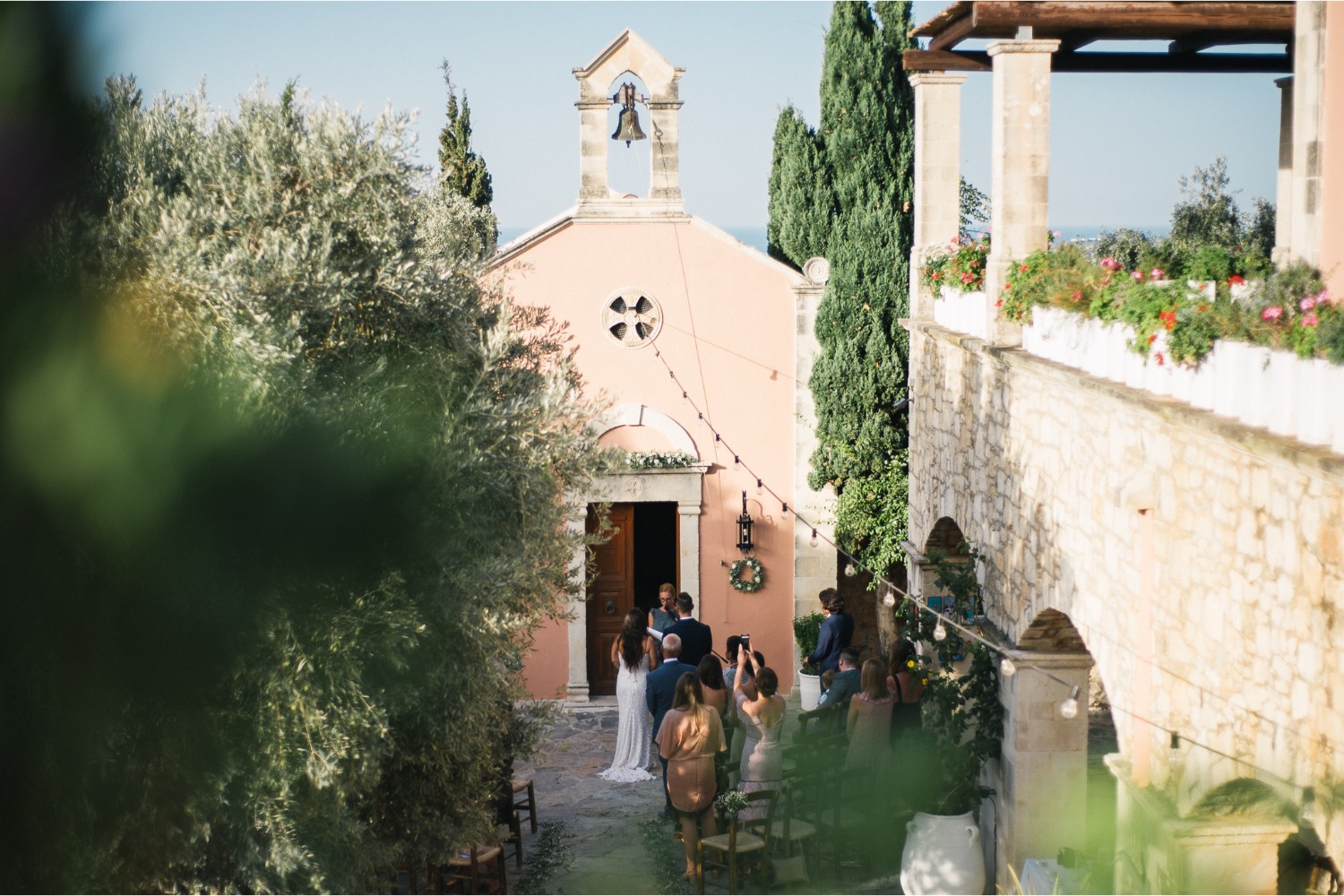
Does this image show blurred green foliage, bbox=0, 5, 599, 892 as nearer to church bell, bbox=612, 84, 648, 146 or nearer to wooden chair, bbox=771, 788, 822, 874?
wooden chair, bbox=771, 788, 822, 874

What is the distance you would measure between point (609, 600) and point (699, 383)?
2.63 metres

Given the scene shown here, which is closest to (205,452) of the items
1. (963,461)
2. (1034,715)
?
(1034,715)

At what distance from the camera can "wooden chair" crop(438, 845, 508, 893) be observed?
8.38 metres

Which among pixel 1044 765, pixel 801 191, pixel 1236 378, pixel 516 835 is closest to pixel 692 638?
pixel 516 835

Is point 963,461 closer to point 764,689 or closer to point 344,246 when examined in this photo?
point 764,689

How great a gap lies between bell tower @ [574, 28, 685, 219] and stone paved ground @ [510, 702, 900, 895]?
17.9 ft

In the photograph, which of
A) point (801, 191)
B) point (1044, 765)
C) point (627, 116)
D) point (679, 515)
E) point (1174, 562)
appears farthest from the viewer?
point (679, 515)

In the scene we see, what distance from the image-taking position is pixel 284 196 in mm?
6000

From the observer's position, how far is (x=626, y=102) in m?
14.3

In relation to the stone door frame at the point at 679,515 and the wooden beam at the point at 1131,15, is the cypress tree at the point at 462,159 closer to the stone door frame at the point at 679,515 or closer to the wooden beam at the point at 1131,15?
the stone door frame at the point at 679,515

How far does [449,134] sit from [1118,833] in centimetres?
1518

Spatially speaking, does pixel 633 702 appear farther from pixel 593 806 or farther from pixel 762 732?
pixel 762 732

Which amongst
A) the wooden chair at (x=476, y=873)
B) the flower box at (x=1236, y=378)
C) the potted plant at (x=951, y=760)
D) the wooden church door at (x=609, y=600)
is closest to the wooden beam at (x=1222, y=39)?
the flower box at (x=1236, y=378)

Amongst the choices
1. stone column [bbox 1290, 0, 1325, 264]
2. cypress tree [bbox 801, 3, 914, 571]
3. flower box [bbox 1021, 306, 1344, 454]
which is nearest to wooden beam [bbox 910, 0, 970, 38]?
flower box [bbox 1021, 306, 1344, 454]
